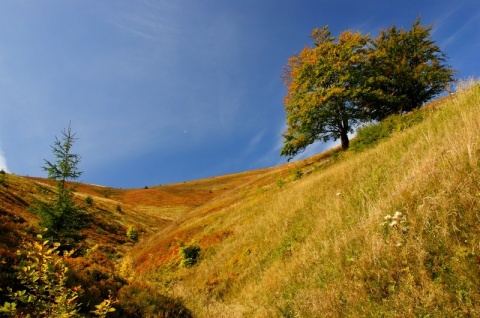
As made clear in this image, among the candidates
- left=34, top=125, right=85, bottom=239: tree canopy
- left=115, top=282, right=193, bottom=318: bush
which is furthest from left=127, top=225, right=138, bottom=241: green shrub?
left=115, top=282, right=193, bottom=318: bush

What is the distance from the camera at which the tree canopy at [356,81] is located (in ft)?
83.4

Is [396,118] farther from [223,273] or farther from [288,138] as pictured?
[223,273]

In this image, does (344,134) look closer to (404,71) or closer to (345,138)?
(345,138)

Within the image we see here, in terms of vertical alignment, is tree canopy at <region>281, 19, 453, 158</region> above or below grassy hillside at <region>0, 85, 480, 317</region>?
above

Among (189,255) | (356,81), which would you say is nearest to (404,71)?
(356,81)

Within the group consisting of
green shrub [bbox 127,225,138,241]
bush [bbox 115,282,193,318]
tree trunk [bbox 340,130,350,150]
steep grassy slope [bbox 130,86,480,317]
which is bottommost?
bush [bbox 115,282,193,318]

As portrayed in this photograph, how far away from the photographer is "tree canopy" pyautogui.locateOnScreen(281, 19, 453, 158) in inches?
1001

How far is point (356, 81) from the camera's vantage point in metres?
25.6

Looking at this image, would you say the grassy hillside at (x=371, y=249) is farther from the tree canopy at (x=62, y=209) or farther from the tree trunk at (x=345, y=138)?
the tree trunk at (x=345, y=138)

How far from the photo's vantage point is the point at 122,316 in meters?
7.36

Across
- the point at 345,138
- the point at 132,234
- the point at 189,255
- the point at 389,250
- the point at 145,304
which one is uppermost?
the point at 345,138

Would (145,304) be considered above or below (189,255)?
below

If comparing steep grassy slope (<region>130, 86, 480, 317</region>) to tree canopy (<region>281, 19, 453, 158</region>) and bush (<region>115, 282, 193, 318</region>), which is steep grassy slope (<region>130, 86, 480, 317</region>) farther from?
tree canopy (<region>281, 19, 453, 158</region>)

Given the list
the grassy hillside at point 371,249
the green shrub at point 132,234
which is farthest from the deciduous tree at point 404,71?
the green shrub at point 132,234
